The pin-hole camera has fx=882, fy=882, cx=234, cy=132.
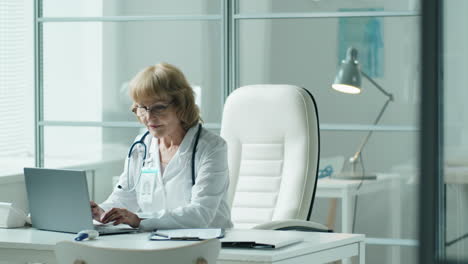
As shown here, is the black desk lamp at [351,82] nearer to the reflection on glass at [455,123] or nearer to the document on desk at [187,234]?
the document on desk at [187,234]

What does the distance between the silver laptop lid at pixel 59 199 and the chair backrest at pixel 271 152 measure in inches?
38.4

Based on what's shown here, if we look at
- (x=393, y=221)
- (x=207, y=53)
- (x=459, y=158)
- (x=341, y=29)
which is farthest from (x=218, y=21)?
(x=459, y=158)

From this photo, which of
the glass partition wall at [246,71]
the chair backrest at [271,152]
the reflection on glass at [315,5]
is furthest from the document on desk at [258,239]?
the reflection on glass at [315,5]

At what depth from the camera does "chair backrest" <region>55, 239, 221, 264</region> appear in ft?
7.33

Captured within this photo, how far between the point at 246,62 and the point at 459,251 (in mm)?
3313

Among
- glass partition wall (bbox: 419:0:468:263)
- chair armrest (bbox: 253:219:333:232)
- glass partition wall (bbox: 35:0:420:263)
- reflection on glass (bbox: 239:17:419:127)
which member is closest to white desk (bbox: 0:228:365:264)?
chair armrest (bbox: 253:219:333:232)

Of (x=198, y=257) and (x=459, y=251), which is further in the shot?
(x=198, y=257)

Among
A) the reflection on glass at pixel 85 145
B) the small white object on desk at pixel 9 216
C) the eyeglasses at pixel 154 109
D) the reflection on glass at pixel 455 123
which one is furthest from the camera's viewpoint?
the reflection on glass at pixel 85 145

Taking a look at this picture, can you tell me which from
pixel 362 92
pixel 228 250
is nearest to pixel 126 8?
pixel 362 92

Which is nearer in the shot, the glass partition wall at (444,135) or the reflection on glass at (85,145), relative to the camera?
the glass partition wall at (444,135)

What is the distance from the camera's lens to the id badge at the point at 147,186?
320 centimetres

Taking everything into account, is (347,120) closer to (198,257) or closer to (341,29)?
(341,29)

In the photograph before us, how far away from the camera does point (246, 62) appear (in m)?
4.73

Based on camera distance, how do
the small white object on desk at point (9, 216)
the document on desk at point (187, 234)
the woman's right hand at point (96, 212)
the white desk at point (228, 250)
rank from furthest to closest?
the small white object on desk at point (9, 216) < the woman's right hand at point (96, 212) < the document on desk at point (187, 234) < the white desk at point (228, 250)
